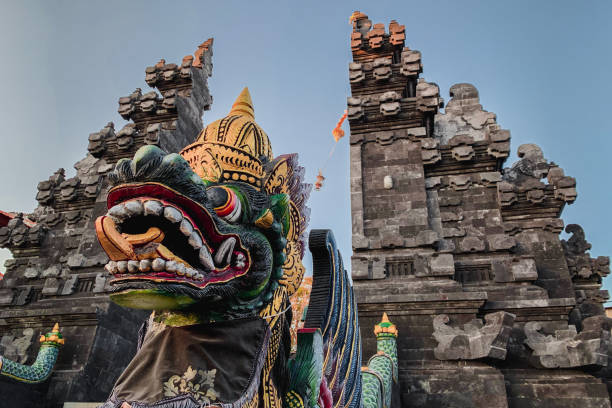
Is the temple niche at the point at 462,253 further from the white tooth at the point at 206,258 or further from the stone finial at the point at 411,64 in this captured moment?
the white tooth at the point at 206,258

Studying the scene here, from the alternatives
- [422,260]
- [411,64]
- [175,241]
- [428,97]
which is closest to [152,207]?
[175,241]

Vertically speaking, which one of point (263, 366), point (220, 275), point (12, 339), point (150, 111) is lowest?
point (263, 366)

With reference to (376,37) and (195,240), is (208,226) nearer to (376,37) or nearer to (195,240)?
(195,240)

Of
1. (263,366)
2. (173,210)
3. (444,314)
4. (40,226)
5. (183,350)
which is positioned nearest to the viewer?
(173,210)

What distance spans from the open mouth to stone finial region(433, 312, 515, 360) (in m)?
4.31

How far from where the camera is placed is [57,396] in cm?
655

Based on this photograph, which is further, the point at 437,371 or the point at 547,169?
the point at 547,169

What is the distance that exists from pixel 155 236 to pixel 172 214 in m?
0.12

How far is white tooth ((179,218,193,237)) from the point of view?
1914mm

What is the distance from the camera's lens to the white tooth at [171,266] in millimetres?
1855

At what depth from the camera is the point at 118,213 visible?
1.88m

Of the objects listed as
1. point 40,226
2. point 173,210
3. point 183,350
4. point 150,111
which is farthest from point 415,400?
point 40,226

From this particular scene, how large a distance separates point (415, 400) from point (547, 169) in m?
5.13

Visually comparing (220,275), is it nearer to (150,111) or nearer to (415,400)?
(415,400)
